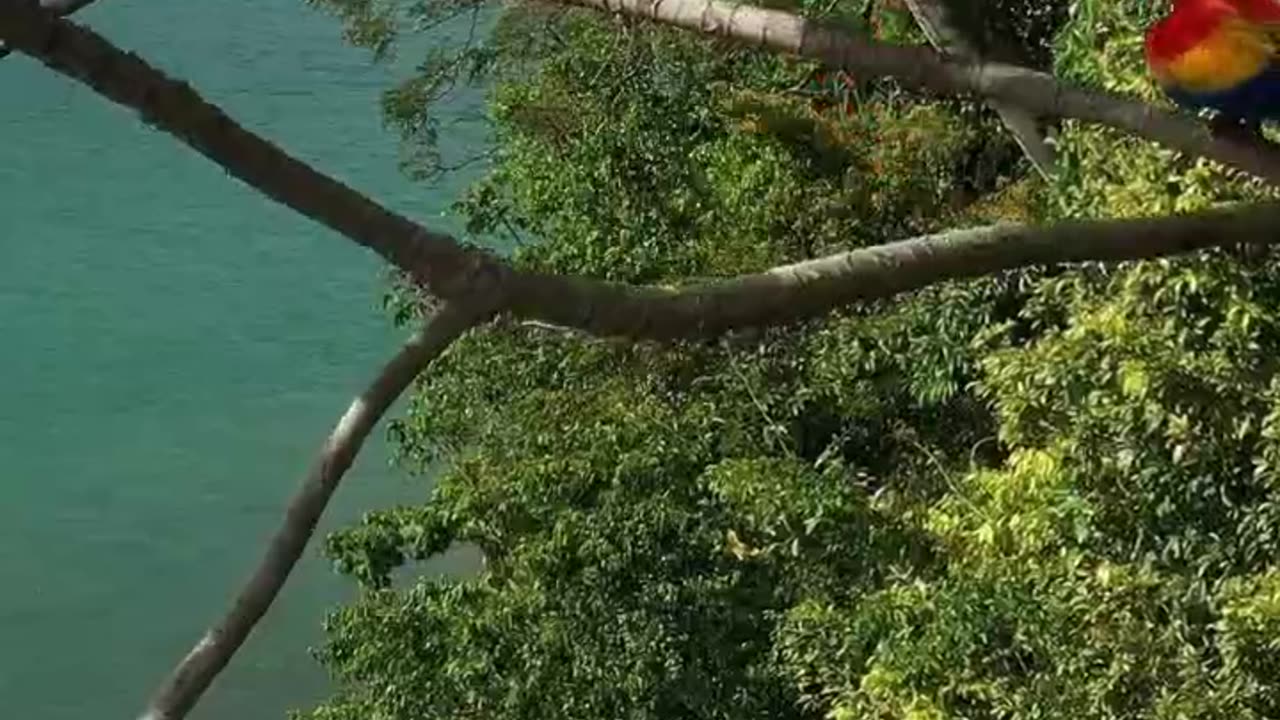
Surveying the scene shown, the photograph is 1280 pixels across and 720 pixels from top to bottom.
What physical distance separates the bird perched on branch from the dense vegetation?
235 millimetres

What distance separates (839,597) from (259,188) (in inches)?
86.9

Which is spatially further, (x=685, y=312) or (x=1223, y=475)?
(x=1223, y=475)

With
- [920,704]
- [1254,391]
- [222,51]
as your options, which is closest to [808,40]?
[1254,391]

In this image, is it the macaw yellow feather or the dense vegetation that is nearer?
the macaw yellow feather

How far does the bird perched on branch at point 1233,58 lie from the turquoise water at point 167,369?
12.2 ft

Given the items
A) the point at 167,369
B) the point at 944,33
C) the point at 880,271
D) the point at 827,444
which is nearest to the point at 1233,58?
the point at 880,271

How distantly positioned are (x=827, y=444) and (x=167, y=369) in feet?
8.63

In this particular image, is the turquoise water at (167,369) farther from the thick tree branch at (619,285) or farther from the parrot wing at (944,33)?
the thick tree branch at (619,285)

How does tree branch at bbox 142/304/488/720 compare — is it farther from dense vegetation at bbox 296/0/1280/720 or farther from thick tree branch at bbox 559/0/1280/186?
dense vegetation at bbox 296/0/1280/720

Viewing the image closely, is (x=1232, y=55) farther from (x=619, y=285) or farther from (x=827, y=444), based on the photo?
(x=827, y=444)

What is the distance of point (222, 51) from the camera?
6902 millimetres

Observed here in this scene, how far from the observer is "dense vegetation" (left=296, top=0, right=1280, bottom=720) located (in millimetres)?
2246

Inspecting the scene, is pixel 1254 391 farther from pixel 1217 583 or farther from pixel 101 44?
pixel 101 44

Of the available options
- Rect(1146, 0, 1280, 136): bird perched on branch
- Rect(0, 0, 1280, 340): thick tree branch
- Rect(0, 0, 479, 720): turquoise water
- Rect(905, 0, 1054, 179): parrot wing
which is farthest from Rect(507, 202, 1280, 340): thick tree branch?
Rect(0, 0, 479, 720): turquoise water
